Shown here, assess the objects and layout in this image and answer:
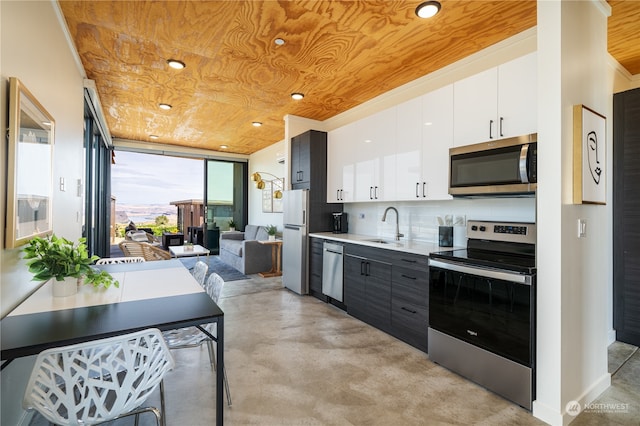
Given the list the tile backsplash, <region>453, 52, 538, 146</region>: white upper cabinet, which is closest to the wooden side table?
the tile backsplash

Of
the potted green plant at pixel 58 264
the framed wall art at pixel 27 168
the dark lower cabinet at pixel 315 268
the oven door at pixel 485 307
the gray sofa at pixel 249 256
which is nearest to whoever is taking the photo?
the framed wall art at pixel 27 168

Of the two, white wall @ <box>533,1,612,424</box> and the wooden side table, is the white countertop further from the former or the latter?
the wooden side table

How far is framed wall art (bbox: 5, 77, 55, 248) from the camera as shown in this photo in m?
1.47

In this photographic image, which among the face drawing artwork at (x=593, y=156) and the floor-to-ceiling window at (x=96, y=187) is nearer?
the face drawing artwork at (x=593, y=156)

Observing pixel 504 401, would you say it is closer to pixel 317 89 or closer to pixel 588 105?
pixel 588 105

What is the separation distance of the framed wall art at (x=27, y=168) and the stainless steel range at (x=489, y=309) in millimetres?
2699

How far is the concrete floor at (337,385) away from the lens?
1.88 metres

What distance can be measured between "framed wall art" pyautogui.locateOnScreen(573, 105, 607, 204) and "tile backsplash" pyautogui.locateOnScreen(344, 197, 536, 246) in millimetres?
447

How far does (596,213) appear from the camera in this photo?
85.7 inches

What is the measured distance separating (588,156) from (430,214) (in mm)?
1545

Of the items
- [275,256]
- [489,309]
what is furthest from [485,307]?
[275,256]

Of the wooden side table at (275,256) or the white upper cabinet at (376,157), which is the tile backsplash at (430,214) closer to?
the white upper cabinet at (376,157)

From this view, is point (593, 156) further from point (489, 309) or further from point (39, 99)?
point (39, 99)

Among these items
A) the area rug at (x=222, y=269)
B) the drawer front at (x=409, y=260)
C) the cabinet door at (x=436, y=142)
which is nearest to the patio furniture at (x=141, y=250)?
the area rug at (x=222, y=269)
